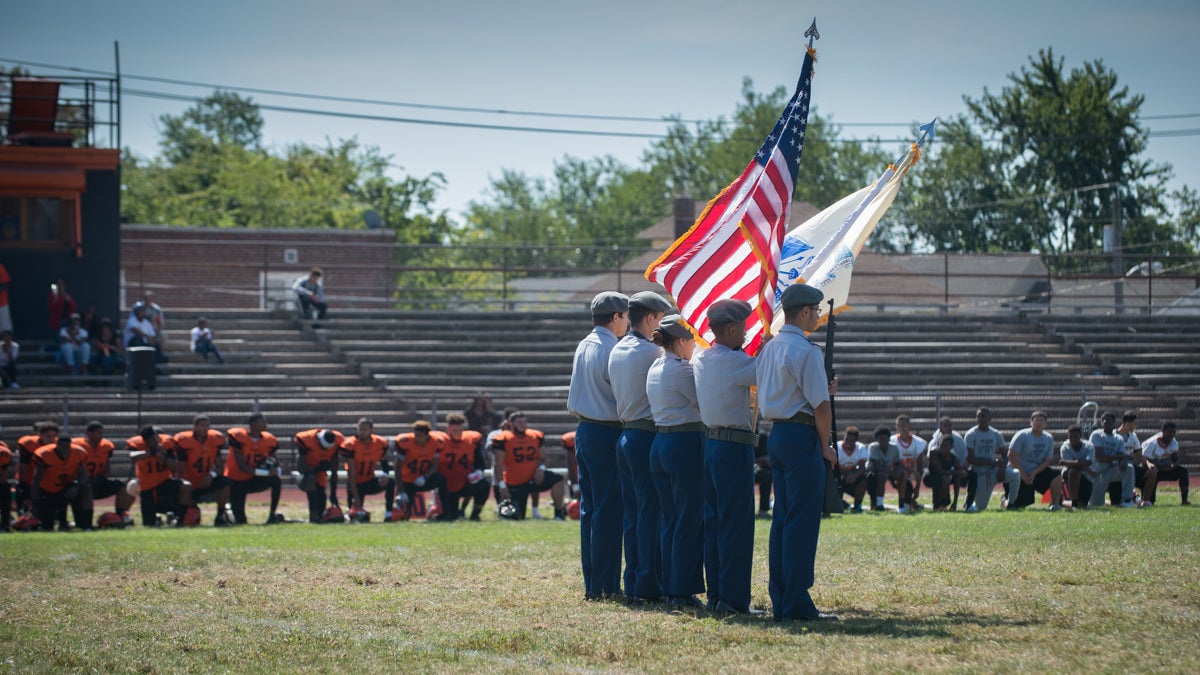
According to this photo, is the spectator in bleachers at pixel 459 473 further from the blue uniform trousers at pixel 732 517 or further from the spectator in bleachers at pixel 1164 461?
the blue uniform trousers at pixel 732 517

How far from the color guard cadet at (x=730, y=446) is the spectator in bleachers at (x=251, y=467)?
1157 centimetres

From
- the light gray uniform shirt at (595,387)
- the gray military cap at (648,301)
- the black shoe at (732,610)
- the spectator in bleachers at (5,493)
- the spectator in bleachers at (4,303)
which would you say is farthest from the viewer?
the spectator in bleachers at (4,303)

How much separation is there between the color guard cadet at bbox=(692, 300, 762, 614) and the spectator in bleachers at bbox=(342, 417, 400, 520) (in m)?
11.2

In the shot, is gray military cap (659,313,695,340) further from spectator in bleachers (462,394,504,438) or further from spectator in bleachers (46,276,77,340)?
spectator in bleachers (46,276,77,340)

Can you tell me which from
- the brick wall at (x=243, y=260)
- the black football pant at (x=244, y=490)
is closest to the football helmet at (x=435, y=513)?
the black football pant at (x=244, y=490)

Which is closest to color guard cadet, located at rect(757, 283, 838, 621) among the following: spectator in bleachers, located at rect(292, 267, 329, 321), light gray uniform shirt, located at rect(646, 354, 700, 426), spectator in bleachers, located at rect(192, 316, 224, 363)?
light gray uniform shirt, located at rect(646, 354, 700, 426)

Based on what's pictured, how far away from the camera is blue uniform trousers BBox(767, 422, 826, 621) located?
330 inches

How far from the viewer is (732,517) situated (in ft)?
29.0

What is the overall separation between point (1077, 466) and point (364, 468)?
34.1ft

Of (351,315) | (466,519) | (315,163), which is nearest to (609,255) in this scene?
(315,163)

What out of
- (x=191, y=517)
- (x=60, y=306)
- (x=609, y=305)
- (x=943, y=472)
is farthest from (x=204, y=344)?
(x=609, y=305)

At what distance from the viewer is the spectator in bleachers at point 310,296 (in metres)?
31.8

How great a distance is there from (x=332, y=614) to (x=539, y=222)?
80807 millimetres

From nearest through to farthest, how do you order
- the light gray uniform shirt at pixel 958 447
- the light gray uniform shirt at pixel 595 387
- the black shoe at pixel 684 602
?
the black shoe at pixel 684 602 < the light gray uniform shirt at pixel 595 387 < the light gray uniform shirt at pixel 958 447
